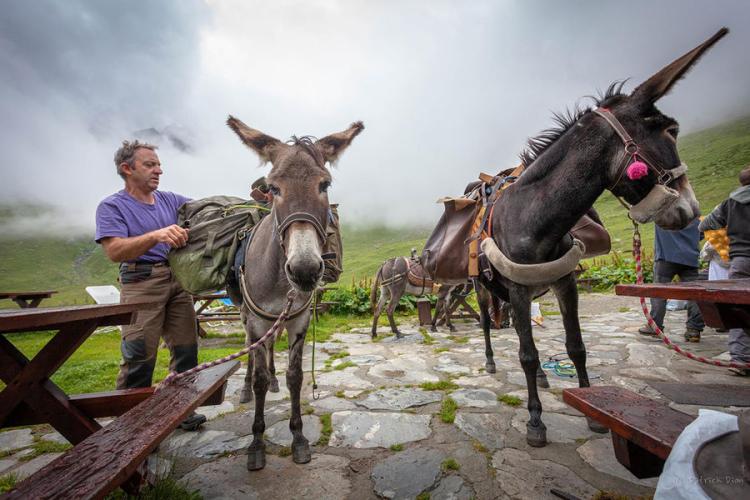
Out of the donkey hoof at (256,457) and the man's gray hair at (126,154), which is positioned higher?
the man's gray hair at (126,154)

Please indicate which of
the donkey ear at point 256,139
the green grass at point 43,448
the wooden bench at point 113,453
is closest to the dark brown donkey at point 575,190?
the donkey ear at point 256,139

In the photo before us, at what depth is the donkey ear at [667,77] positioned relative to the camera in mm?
2197

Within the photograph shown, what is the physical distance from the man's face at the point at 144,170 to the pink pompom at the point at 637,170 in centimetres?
417

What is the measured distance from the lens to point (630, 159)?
2.43 meters

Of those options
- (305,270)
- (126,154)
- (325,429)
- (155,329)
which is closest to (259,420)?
(325,429)

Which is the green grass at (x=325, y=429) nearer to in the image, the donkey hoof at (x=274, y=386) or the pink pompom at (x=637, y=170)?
the donkey hoof at (x=274, y=386)

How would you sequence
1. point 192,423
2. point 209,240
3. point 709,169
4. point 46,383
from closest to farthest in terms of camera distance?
Answer: point 46,383
point 209,240
point 192,423
point 709,169

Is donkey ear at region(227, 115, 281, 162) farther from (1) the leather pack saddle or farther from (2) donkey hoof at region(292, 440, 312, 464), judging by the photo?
(2) donkey hoof at region(292, 440, 312, 464)

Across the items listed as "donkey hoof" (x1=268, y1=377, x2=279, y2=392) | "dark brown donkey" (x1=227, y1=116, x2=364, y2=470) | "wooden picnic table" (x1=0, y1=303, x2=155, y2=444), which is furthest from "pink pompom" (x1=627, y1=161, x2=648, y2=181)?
"donkey hoof" (x1=268, y1=377, x2=279, y2=392)

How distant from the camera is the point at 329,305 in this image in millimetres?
12000

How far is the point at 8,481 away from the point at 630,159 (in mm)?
5555

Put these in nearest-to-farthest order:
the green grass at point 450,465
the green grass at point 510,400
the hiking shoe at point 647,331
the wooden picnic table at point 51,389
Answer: the wooden picnic table at point 51,389 → the green grass at point 450,465 → the green grass at point 510,400 → the hiking shoe at point 647,331

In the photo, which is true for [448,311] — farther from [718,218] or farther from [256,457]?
[256,457]

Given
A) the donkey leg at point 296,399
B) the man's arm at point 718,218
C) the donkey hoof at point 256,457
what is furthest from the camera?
the man's arm at point 718,218
